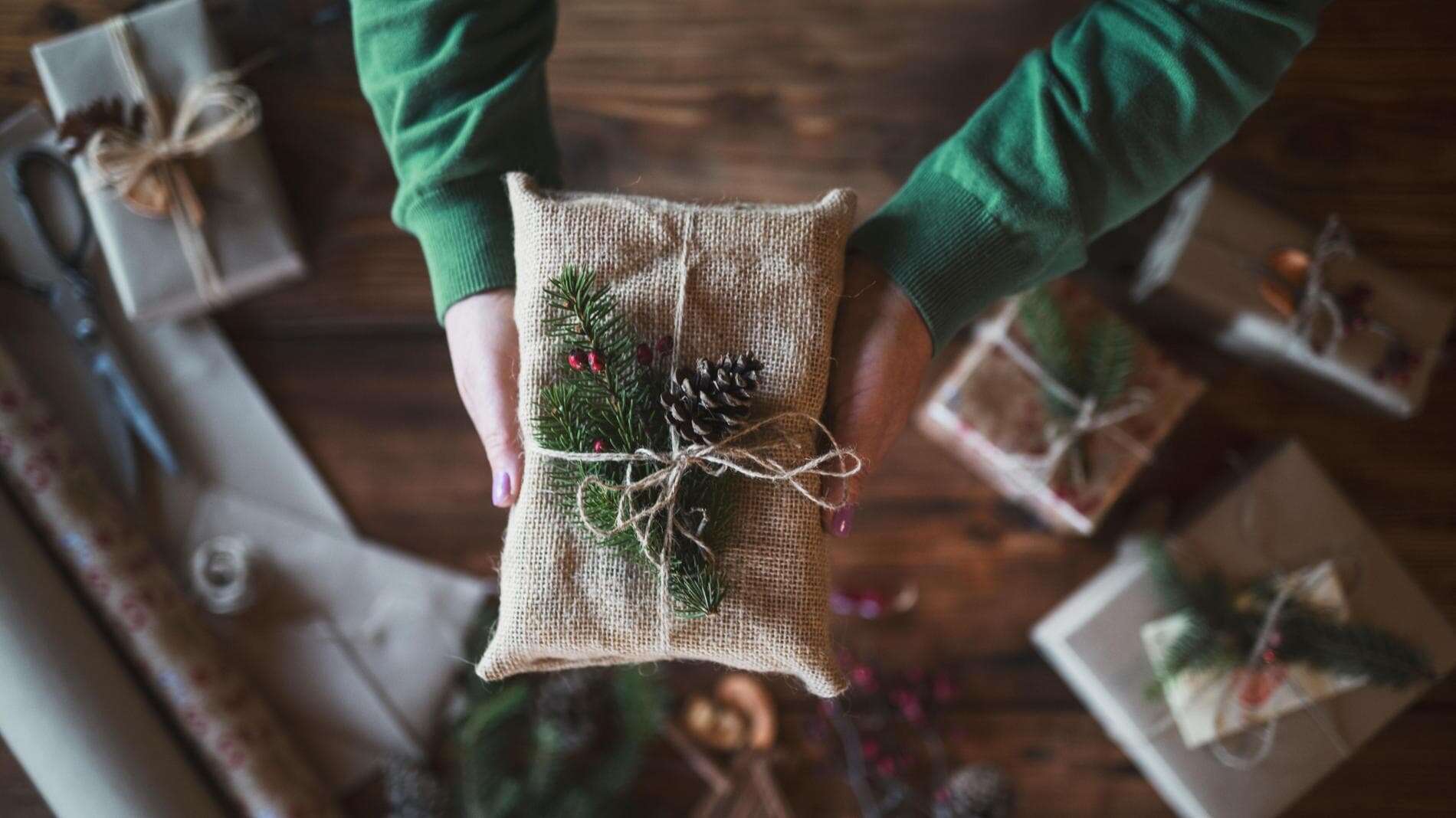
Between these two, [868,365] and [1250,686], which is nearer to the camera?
[868,365]

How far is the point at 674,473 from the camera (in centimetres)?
65

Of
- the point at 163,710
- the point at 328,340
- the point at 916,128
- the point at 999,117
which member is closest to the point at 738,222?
the point at 999,117

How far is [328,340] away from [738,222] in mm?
723

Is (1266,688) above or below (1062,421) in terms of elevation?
below

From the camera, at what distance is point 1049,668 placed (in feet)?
4.02

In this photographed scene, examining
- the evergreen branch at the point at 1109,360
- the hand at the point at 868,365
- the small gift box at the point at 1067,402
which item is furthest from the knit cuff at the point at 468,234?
the evergreen branch at the point at 1109,360

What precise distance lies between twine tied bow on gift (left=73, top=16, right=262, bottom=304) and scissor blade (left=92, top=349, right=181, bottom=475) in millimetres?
153

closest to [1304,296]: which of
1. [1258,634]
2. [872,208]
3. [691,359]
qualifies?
[1258,634]

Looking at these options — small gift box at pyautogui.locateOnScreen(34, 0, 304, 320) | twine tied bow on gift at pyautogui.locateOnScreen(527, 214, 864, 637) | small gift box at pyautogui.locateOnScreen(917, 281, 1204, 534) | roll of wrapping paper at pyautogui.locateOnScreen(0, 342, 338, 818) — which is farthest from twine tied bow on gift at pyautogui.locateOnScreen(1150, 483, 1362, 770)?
small gift box at pyautogui.locateOnScreen(34, 0, 304, 320)

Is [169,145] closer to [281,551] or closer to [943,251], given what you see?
[281,551]

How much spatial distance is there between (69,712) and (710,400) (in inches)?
31.5

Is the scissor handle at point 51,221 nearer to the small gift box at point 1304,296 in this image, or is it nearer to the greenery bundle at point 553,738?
the greenery bundle at point 553,738

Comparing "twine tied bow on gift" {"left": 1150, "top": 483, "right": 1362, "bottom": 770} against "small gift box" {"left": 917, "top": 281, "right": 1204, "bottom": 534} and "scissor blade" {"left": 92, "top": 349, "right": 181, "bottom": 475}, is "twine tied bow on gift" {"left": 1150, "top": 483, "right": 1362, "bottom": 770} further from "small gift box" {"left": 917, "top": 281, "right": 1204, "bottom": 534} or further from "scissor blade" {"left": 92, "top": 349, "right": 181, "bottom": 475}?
"scissor blade" {"left": 92, "top": 349, "right": 181, "bottom": 475}

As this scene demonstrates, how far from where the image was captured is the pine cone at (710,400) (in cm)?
65
